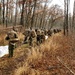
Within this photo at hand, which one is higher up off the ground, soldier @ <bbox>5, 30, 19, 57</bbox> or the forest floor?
soldier @ <bbox>5, 30, 19, 57</bbox>

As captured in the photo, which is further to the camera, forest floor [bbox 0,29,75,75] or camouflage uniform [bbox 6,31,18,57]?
camouflage uniform [bbox 6,31,18,57]

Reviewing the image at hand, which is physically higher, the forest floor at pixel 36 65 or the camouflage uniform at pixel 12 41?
the camouflage uniform at pixel 12 41

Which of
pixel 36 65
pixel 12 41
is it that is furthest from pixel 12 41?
pixel 36 65

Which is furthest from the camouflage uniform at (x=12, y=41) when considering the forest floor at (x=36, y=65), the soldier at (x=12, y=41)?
the forest floor at (x=36, y=65)

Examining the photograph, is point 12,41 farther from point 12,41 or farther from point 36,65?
point 36,65

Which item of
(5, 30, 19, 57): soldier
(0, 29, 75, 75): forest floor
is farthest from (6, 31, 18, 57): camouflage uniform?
(0, 29, 75, 75): forest floor

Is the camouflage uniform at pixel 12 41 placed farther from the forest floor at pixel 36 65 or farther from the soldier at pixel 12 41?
the forest floor at pixel 36 65

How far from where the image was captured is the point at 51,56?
1101 cm

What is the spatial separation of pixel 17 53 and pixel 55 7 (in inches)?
1900

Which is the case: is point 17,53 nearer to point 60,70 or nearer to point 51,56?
point 51,56

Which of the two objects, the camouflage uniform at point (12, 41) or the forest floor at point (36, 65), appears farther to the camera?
the camouflage uniform at point (12, 41)

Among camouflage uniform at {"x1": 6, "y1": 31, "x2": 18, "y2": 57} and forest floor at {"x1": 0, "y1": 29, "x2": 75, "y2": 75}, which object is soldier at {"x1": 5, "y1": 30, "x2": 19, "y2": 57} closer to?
camouflage uniform at {"x1": 6, "y1": 31, "x2": 18, "y2": 57}

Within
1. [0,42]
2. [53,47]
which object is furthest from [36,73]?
[0,42]

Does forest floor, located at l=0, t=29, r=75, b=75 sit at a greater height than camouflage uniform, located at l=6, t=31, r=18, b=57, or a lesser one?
lesser
